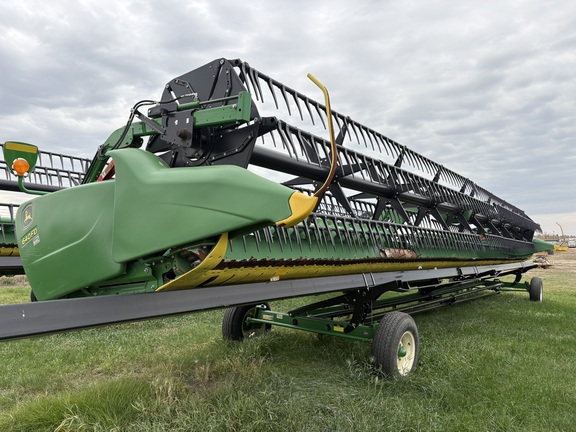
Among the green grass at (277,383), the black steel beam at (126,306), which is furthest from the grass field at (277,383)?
the black steel beam at (126,306)

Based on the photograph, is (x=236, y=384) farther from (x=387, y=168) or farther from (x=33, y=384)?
(x=387, y=168)

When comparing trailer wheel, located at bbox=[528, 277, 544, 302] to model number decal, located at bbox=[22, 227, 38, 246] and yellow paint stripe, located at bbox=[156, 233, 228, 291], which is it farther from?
model number decal, located at bbox=[22, 227, 38, 246]

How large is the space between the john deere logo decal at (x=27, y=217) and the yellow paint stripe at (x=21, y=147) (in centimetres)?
86

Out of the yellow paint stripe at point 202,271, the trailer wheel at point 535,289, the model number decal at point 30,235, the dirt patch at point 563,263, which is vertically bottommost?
the dirt patch at point 563,263

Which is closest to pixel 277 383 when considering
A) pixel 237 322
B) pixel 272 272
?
pixel 272 272

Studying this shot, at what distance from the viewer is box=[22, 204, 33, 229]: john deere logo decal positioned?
2.78 meters

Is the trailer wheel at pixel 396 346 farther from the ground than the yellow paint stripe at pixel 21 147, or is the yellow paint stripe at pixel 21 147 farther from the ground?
the yellow paint stripe at pixel 21 147

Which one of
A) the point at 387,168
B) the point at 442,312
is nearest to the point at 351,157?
the point at 387,168

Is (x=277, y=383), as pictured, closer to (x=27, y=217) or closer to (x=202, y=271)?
(x=202, y=271)

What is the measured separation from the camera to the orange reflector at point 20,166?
10.9ft

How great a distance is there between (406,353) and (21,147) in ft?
12.2

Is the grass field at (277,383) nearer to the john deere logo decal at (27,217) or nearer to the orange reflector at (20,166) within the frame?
the john deere logo decal at (27,217)

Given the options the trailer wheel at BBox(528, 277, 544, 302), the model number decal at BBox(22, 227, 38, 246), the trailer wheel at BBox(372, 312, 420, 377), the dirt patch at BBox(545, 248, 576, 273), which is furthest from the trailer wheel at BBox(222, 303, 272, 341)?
the dirt patch at BBox(545, 248, 576, 273)

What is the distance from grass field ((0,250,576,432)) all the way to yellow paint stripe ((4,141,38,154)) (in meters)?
1.92
